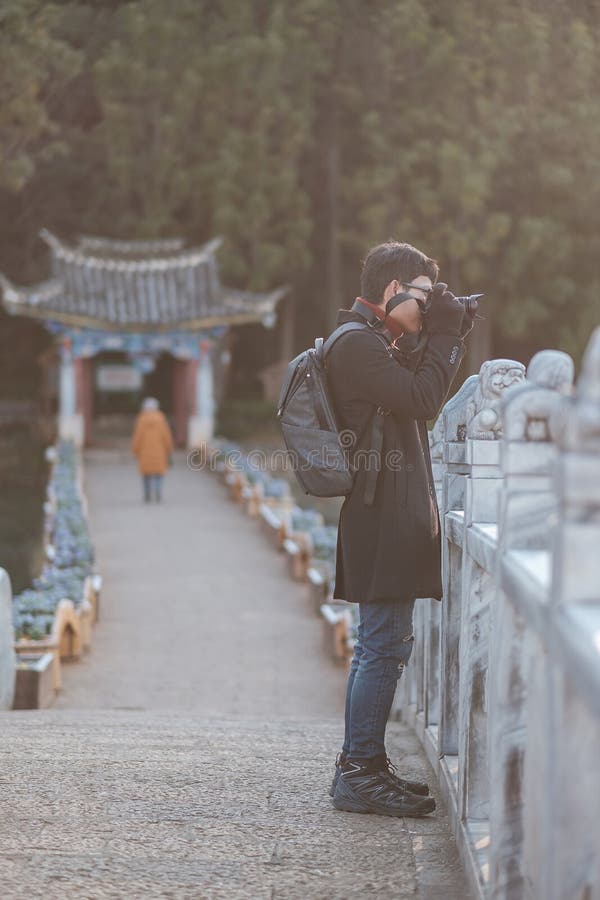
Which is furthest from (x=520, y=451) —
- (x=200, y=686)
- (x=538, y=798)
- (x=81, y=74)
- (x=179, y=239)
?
(x=81, y=74)

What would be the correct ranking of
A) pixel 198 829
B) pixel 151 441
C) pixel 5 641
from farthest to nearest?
pixel 151 441 < pixel 5 641 < pixel 198 829

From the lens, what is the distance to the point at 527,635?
212 centimetres

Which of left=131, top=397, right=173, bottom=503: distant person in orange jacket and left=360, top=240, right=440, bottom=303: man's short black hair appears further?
left=131, top=397, right=173, bottom=503: distant person in orange jacket

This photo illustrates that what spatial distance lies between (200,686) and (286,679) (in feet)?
1.86

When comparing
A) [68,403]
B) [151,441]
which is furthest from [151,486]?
[68,403]

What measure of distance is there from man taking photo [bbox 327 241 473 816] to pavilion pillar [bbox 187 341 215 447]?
2019 centimetres

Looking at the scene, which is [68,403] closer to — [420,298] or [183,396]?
[183,396]

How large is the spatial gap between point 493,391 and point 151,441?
13157 millimetres

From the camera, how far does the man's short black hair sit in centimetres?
323

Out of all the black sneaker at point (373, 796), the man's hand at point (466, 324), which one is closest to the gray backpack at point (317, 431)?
the man's hand at point (466, 324)

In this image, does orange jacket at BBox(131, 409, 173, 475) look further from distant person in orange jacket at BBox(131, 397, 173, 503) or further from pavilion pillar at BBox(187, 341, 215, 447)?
pavilion pillar at BBox(187, 341, 215, 447)

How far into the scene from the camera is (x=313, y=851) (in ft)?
9.45

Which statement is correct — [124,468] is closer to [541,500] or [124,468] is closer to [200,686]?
[200,686]

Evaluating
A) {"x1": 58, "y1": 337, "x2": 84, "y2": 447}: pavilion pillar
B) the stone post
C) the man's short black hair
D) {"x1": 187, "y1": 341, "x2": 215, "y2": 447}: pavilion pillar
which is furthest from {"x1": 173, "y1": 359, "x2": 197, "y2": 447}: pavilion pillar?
the man's short black hair
